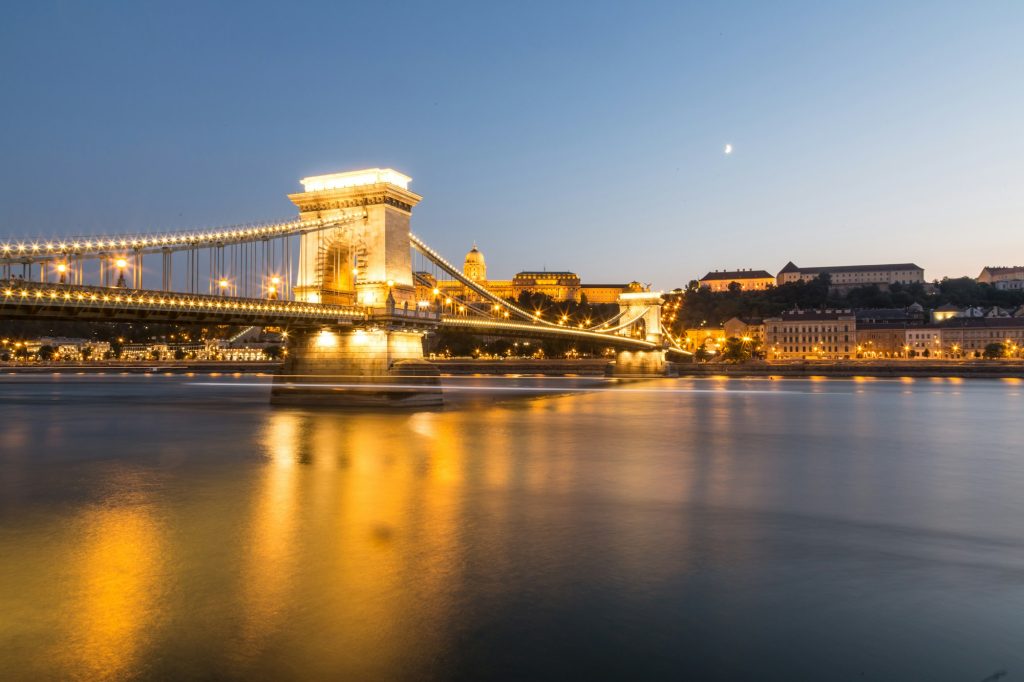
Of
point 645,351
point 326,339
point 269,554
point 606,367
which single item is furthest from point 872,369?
point 269,554

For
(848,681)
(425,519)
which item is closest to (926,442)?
(425,519)

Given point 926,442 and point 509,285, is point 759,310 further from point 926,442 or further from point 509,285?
point 926,442

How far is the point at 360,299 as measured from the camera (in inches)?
1308

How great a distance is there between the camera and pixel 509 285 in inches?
7101

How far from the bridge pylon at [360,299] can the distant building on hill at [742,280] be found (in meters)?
139

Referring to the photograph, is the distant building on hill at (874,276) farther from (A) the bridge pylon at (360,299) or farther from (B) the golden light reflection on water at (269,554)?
(B) the golden light reflection on water at (269,554)

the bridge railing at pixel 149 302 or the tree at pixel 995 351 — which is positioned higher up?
the bridge railing at pixel 149 302

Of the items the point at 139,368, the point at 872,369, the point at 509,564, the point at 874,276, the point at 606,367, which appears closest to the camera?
the point at 509,564

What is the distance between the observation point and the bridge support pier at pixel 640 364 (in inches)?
3002

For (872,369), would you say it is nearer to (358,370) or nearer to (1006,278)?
(358,370)

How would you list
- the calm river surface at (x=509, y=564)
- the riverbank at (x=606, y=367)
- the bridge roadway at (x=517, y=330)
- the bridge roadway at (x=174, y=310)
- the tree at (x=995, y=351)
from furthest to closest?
the tree at (x=995, y=351) → the riverbank at (x=606, y=367) → the bridge roadway at (x=517, y=330) → the bridge roadway at (x=174, y=310) → the calm river surface at (x=509, y=564)

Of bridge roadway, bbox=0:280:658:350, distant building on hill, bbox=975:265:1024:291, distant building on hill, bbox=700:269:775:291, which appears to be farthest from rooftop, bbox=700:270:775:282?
bridge roadway, bbox=0:280:658:350

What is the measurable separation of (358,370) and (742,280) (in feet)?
482

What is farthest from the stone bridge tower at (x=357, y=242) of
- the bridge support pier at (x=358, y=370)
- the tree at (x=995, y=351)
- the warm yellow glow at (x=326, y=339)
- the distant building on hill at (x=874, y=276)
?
the distant building on hill at (x=874, y=276)
